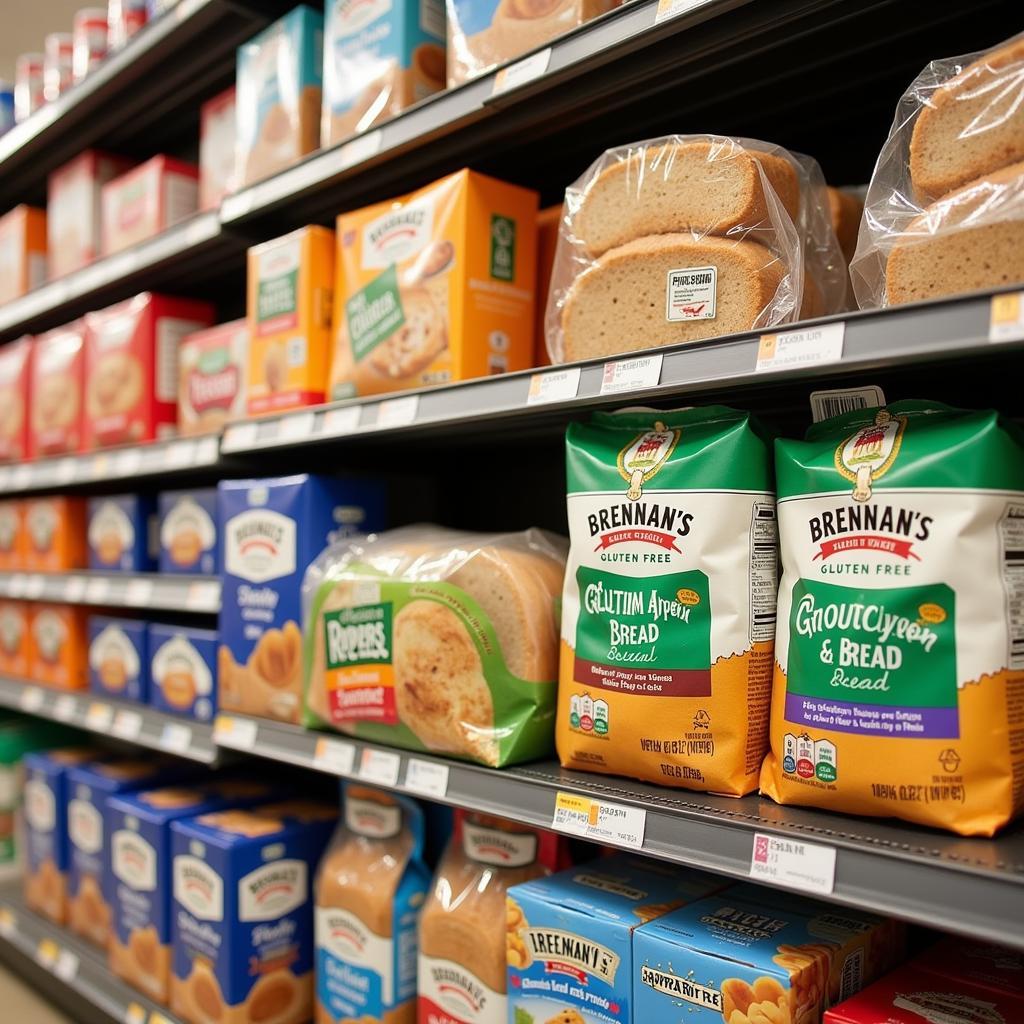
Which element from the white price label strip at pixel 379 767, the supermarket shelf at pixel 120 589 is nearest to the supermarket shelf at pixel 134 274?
the supermarket shelf at pixel 120 589

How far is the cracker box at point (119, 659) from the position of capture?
2.32 m

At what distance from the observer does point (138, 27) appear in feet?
8.22

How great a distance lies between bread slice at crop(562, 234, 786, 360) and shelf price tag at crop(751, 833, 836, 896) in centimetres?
61

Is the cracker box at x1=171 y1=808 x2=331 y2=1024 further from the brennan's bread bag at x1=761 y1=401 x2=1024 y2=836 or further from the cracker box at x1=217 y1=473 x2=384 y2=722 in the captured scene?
the brennan's bread bag at x1=761 y1=401 x2=1024 y2=836

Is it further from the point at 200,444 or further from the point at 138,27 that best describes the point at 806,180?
the point at 138,27

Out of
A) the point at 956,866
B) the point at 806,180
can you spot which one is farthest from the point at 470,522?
the point at 956,866

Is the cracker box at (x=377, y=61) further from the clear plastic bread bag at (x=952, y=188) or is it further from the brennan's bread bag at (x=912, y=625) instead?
the brennan's bread bag at (x=912, y=625)

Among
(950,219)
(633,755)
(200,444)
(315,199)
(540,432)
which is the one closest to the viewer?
(950,219)

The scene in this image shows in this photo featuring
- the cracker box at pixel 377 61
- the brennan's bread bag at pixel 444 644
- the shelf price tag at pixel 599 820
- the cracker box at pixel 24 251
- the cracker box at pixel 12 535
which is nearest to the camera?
the shelf price tag at pixel 599 820

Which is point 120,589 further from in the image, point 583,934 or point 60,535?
point 583,934

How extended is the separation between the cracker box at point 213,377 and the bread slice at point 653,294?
0.95 meters

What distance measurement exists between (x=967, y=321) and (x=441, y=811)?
1.33 metres

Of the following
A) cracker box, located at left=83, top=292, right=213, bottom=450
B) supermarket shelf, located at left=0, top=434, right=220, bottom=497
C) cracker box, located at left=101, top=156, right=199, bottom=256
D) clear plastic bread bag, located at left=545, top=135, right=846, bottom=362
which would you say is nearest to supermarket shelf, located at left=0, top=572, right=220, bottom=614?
supermarket shelf, located at left=0, top=434, right=220, bottom=497

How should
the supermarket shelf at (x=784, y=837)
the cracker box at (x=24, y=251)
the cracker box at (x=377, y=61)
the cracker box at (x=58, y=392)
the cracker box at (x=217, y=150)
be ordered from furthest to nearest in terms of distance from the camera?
the cracker box at (x=24, y=251) → the cracker box at (x=58, y=392) → the cracker box at (x=217, y=150) → the cracker box at (x=377, y=61) → the supermarket shelf at (x=784, y=837)
